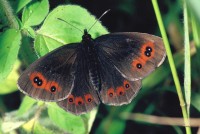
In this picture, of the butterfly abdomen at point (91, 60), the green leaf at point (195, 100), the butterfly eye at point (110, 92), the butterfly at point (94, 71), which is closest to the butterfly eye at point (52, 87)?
the butterfly at point (94, 71)

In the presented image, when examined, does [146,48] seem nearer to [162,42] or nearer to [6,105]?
[162,42]

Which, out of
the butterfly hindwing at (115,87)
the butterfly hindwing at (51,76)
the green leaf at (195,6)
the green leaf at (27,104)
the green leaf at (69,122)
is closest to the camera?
the green leaf at (195,6)

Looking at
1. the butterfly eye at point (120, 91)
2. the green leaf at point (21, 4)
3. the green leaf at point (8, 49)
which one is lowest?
the butterfly eye at point (120, 91)

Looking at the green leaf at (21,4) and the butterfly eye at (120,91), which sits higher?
the green leaf at (21,4)

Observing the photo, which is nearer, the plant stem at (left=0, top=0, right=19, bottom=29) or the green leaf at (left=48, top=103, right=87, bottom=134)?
the plant stem at (left=0, top=0, right=19, bottom=29)

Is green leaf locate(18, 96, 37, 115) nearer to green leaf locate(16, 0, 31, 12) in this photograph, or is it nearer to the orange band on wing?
green leaf locate(16, 0, 31, 12)

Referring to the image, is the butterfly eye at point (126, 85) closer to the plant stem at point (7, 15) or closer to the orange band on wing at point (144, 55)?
the orange band on wing at point (144, 55)

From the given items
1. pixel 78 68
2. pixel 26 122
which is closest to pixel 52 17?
pixel 78 68

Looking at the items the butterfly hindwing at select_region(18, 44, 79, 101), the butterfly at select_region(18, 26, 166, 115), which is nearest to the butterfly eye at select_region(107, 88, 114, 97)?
the butterfly at select_region(18, 26, 166, 115)
